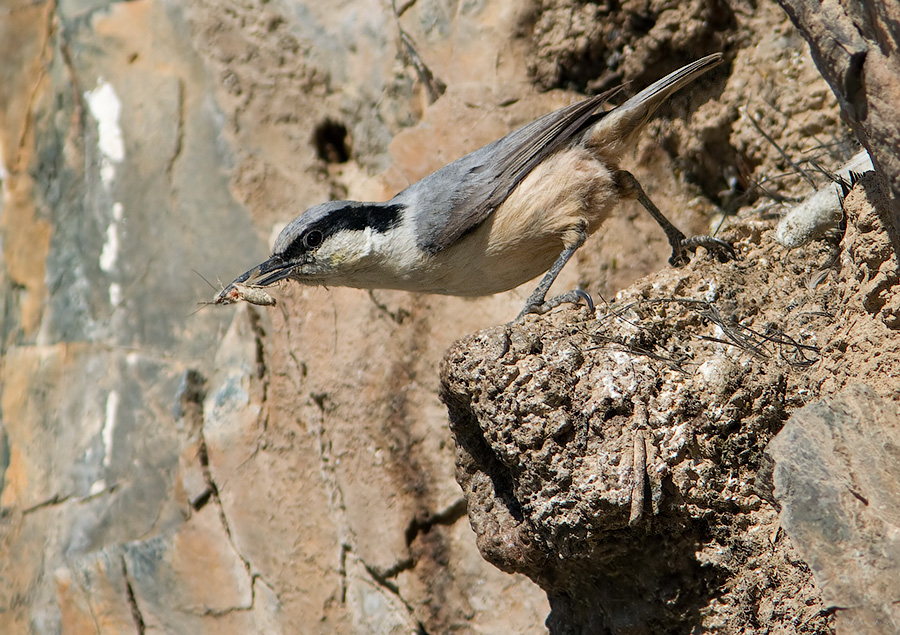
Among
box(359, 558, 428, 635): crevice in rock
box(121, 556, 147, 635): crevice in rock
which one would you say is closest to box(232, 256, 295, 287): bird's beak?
box(359, 558, 428, 635): crevice in rock

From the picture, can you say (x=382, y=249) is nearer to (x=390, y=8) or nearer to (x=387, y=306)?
(x=387, y=306)

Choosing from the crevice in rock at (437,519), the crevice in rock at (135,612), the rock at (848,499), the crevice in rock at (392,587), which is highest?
the rock at (848,499)

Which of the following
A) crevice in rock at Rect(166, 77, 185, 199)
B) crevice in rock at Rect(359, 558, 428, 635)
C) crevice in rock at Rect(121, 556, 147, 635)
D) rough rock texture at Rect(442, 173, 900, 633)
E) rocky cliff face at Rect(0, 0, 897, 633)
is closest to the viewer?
rough rock texture at Rect(442, 173, 900, 633)

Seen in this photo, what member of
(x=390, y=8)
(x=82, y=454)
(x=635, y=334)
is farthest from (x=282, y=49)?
(x=635, y=334)

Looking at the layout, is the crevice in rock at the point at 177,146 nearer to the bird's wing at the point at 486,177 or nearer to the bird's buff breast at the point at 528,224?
the bird's wing at the point at 486,177

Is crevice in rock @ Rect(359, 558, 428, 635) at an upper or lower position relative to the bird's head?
lower

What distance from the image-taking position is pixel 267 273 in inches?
157

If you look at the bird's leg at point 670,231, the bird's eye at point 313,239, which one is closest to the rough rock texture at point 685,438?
the bird's leg at point 670,231

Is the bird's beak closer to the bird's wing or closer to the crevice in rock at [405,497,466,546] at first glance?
the bird's wing

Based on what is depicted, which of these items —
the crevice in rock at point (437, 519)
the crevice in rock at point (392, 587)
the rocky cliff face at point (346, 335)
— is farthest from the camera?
the crevice in rock at point (437, 519)

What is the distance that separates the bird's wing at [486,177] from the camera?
12.8 feet

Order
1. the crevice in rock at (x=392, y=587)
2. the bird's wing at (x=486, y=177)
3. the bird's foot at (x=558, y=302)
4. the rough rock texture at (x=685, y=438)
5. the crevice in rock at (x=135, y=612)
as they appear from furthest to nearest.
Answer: the crevice in rock at (x=135, y=612), the crevice in rock at (x=392, y=587), the bird's wing at (x=486, y=177), the bird's foot at (x=558, y=302), the rough rock texture at (x=685, y=438)

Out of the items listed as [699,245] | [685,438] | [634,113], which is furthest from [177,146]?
[685,438]

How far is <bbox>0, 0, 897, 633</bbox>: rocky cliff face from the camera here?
2904 mm
